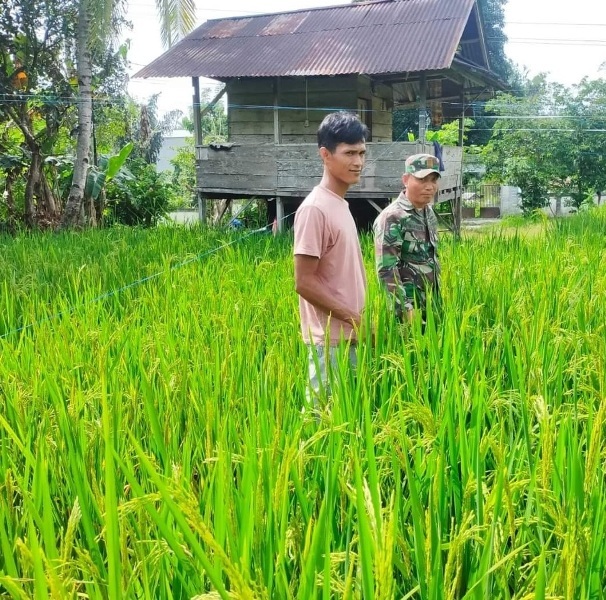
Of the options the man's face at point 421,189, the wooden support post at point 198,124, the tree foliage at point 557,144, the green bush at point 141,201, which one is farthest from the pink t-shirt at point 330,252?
the tree foliage at point 557,144

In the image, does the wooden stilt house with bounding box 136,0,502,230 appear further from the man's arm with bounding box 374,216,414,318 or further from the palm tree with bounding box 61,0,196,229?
the man's arm with bounding box 374,216,414,318

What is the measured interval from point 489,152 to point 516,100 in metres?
2.43

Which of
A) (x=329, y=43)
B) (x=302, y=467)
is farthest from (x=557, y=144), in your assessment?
(x=302, y=467)

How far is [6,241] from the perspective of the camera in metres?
8.27

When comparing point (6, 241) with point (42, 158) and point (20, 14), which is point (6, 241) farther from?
point (20, 14)

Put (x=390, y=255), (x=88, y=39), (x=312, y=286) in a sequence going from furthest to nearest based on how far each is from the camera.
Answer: (x=88, y=39), (x=390, y=255), (x=312, y=286)

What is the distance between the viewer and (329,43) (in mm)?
11820

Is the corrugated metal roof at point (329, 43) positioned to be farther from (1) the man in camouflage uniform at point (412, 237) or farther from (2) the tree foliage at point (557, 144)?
(2) the tree foliage at point (557, 144)

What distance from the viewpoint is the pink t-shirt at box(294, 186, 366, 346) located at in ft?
7.47

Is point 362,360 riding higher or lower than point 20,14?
lower

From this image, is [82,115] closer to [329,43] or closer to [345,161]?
[329,43]

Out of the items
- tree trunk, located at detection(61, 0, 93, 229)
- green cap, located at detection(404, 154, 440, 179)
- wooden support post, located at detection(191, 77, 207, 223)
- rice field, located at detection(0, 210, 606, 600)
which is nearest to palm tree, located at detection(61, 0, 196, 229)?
tree trunk, located at detection(61, 0, 93, 229)

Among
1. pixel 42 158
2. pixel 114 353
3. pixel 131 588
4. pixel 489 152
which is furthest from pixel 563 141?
pixel 131 588

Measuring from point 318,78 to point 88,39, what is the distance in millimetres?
4397
